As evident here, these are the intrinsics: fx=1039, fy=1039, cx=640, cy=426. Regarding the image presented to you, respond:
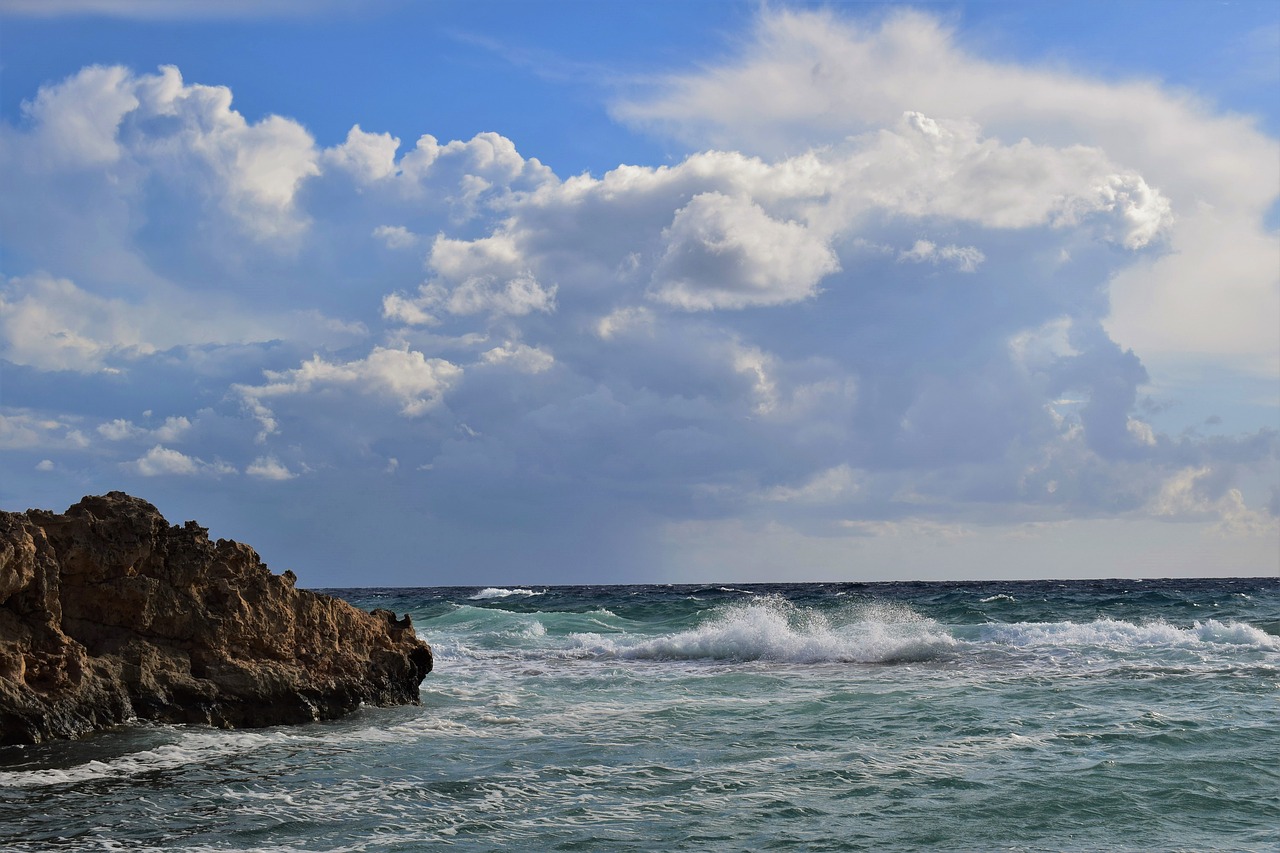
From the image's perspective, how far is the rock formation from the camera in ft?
34.4

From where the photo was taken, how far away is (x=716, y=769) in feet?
32.2

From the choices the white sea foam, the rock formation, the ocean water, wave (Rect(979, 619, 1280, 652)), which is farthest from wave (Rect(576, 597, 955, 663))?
the white sea foam

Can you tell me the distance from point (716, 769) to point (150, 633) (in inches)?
259

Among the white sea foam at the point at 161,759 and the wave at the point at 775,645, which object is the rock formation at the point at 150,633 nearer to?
the white sea foam at the point at 161,759

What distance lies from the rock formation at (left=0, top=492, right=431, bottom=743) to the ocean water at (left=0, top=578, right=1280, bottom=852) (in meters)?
0.45

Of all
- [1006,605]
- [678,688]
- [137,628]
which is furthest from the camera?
[1006,605]

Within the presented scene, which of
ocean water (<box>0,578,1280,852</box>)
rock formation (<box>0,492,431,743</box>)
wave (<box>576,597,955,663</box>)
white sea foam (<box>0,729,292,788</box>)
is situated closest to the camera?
ocean water (<box>0,578,1280,852</box>)

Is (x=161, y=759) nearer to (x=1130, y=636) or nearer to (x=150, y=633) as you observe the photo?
(x=150, y=633)

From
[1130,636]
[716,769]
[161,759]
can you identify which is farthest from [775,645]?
[161,759]

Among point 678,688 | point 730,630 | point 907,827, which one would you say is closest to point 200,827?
point 907,827

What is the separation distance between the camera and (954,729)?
11680mm

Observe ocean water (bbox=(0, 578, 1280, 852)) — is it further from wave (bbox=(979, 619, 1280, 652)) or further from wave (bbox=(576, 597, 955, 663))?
wave (bbox=(979, 619, 1280, 652))

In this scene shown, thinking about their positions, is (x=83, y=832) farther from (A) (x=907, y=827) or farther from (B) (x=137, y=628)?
(A) (x=907, y=827)

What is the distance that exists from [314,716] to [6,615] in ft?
11.2
